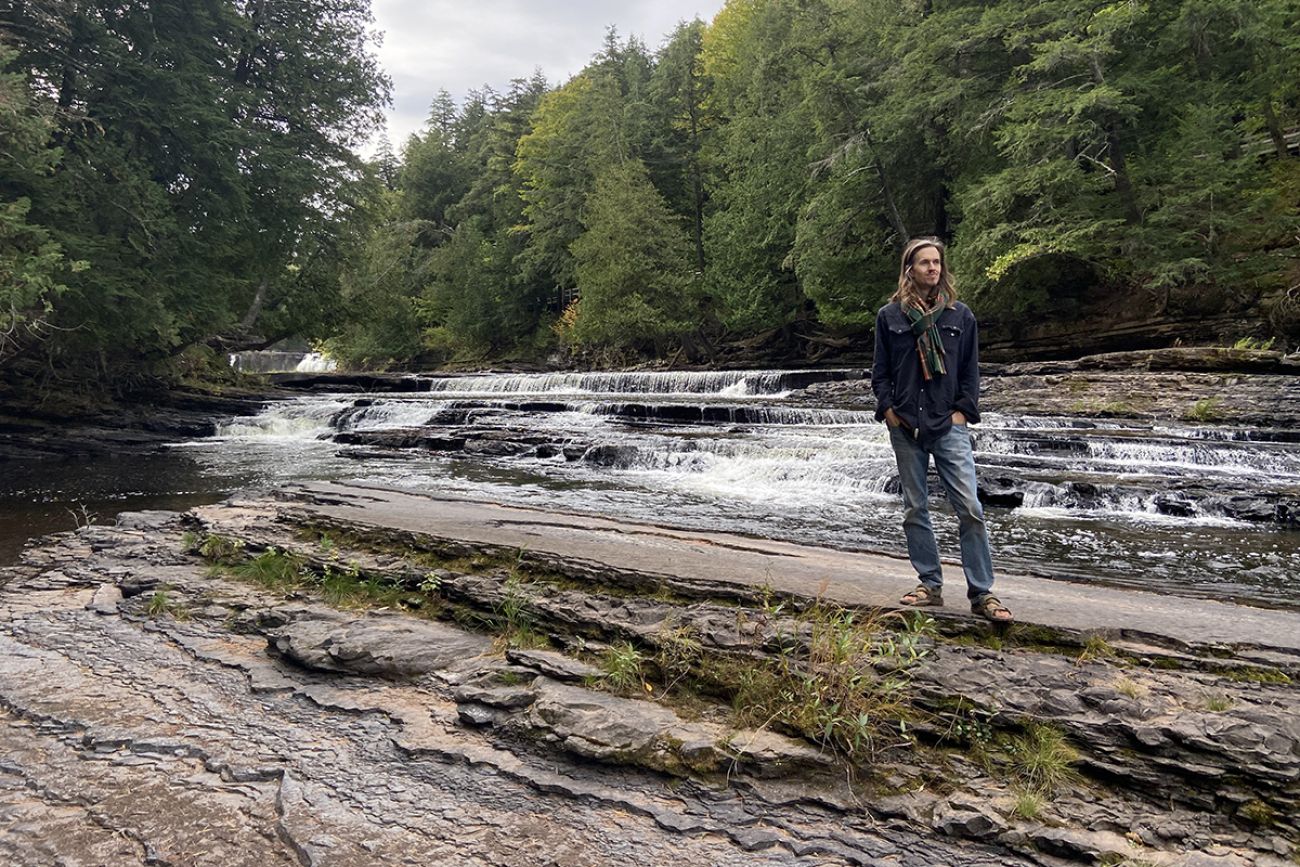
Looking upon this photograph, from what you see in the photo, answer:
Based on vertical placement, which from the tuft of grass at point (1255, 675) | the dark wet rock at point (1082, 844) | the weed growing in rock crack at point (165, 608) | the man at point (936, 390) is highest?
the man at point (936, 390)

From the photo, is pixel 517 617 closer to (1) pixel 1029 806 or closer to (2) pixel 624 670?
(2) pixel 624 670

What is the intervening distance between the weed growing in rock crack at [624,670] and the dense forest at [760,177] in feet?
35.2

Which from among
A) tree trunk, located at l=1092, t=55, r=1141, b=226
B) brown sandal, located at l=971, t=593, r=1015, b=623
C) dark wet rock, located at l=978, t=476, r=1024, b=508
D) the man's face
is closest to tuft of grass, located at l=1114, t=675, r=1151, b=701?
brown sandal, located at l=971, t=593, r=1015, b=623

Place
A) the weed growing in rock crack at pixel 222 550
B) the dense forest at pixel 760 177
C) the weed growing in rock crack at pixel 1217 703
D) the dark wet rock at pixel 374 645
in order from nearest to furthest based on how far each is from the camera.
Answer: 1. the weed growing in rock crack at pixel 1217 703
2. the dark wet rock at pixel 374 645
3. the weed growing in rock crack at pixel 222 550
4. the dense forest at pixel 760 177

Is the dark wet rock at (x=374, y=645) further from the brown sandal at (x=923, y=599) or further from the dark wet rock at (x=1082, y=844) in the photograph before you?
the dark wet rock at (x=1082, y=844)

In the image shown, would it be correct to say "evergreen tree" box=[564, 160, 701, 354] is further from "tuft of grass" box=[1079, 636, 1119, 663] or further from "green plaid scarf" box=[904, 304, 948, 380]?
"tuft of grass" box=[1079, 636, 1119, 663]

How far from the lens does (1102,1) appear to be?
19172 millimetres

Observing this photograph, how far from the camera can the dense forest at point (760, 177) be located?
13.6 metres

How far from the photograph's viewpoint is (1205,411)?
12.2 metres

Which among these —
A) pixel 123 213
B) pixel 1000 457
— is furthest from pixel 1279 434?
pixel 123 213

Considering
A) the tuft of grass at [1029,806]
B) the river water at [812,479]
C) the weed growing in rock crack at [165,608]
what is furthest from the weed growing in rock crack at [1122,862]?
the weed growing in rock crack at [165,608]

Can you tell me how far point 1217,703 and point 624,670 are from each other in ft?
8.12

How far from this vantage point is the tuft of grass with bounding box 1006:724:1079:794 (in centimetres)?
252

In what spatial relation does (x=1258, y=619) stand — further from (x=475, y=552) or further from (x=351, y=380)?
(x=351, y=380)
